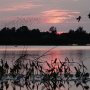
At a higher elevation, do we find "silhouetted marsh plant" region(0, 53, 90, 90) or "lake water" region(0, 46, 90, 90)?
"lake water" region(0, 46, 90, 90)

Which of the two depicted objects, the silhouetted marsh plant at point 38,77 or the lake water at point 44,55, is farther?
the lake water at point 44,55

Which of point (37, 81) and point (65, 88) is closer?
point (65, 88)

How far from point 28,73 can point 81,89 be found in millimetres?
1613

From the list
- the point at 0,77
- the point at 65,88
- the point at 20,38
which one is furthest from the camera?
the point at 20,38

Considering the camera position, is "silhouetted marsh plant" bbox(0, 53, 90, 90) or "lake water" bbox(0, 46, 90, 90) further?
"lake water" bbox(0, 46, 90, 90)

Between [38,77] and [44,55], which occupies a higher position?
[44,55]

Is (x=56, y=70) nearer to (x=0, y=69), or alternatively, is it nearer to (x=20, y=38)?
(x=0, y=69)

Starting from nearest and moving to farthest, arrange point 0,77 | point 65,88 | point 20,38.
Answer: point 65,88 < point 0,77 < point 20,38

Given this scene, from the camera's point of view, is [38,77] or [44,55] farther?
[38,77]

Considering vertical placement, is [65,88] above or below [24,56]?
below

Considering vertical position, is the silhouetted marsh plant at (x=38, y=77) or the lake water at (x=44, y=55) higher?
the lake water at (x=44, y=55)

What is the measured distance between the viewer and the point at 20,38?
17922mm

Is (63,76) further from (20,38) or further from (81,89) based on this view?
(20,38)

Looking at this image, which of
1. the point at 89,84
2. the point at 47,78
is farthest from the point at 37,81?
the point at 89,84
